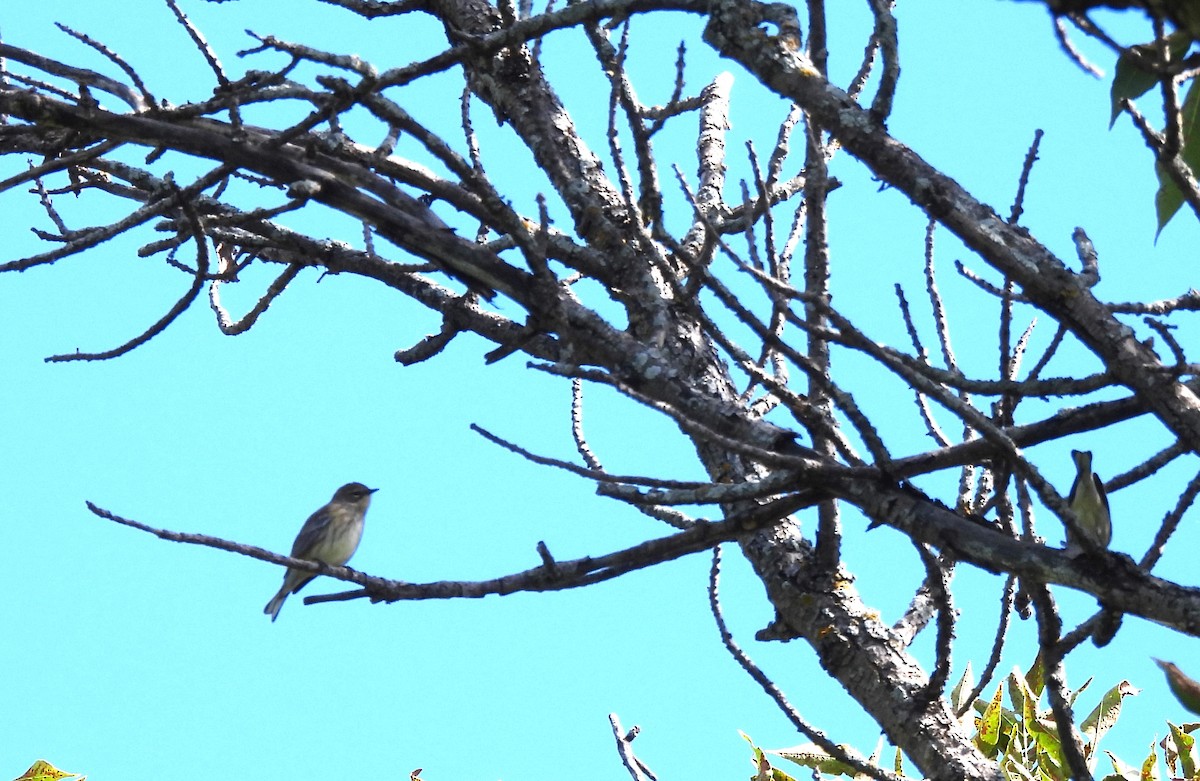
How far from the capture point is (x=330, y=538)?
10.2 metres

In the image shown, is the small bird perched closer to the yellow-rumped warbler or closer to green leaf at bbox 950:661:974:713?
green leaf at bbox 950:661:974:713

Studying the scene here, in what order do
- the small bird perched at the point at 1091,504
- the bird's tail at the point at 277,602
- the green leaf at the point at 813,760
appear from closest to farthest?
the small bird perched at the point at 1091,504 < the green leaf at the point at 813,760 < the bird's tail at the point at 277,602

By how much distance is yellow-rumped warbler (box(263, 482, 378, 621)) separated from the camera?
996cm

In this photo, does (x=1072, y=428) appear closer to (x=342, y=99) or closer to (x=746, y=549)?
(x=746, y=549)

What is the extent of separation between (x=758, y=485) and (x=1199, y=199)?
1.07m

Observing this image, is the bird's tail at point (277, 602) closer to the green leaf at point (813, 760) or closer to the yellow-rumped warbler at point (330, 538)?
the yellow-rumped warbler at point (330, 538)

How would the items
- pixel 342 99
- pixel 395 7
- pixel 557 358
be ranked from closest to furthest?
pixel 342 99 < pixel 557 358 < pixel 395 7

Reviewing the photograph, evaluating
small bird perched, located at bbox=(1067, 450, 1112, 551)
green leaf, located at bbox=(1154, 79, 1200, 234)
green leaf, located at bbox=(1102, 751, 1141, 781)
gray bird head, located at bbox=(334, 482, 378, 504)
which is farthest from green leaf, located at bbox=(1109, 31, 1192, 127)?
gray bird head, located at bbox=(334, 482, 378, 504)

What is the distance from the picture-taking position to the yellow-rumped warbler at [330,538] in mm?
9961

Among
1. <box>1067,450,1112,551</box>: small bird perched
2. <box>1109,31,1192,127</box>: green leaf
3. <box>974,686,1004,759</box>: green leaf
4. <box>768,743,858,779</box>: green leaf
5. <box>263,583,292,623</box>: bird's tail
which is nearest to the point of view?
<box>1109,31,1192,127</box>: green leaf

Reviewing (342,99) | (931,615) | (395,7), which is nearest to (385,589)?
(342,99)

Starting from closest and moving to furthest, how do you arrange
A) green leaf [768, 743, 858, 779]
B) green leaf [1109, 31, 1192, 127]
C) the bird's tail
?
green leaf [1109, 31, 1192, 127], green leaf [768, 743, 858, 779], the bird's tail

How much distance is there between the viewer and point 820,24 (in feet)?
11.7

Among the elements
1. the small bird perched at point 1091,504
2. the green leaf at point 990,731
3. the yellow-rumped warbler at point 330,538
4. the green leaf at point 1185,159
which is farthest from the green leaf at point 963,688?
the yellow-rumped warbler at point 330,538
